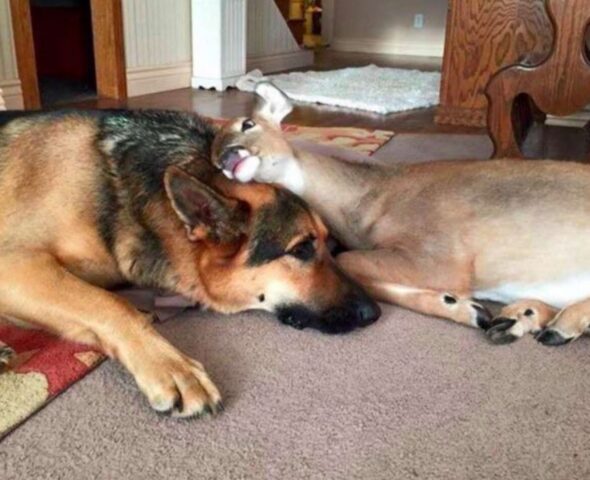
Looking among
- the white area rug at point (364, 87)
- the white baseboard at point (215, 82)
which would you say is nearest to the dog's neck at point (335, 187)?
the white area rug at point (364, 87)

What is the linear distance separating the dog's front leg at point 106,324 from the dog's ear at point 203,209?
0.73 ft

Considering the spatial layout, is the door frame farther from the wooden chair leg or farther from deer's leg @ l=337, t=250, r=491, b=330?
deer's leg @ l=337, t=250, r=491, b=330

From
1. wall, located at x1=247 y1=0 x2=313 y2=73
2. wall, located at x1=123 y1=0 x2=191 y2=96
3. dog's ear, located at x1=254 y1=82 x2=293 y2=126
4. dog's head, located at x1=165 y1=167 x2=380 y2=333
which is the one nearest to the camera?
dog's head, located at x1=165 y1=167 x2=380 y2=333

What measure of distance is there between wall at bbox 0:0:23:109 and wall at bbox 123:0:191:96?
3.31 ft

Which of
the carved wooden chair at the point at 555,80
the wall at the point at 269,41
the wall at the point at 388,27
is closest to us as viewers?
the carved wooden chair at the point at 555,80

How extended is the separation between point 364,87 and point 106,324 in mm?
4251

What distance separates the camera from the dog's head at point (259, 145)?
5.21 ft

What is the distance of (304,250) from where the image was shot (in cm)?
140

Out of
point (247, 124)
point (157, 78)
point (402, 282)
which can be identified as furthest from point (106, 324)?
point (157, 78)

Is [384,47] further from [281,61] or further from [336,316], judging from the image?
[336,316]

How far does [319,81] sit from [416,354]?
437 centimetres

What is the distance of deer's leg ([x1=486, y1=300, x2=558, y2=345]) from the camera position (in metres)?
1.44

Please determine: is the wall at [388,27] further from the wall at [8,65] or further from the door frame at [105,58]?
the wall at [8,65]

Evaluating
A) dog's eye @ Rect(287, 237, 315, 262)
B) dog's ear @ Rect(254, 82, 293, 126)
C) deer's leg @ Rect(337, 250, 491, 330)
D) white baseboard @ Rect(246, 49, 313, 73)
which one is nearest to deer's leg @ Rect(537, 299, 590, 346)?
deer's leg @ Rect(337, 250, 491, 330)
